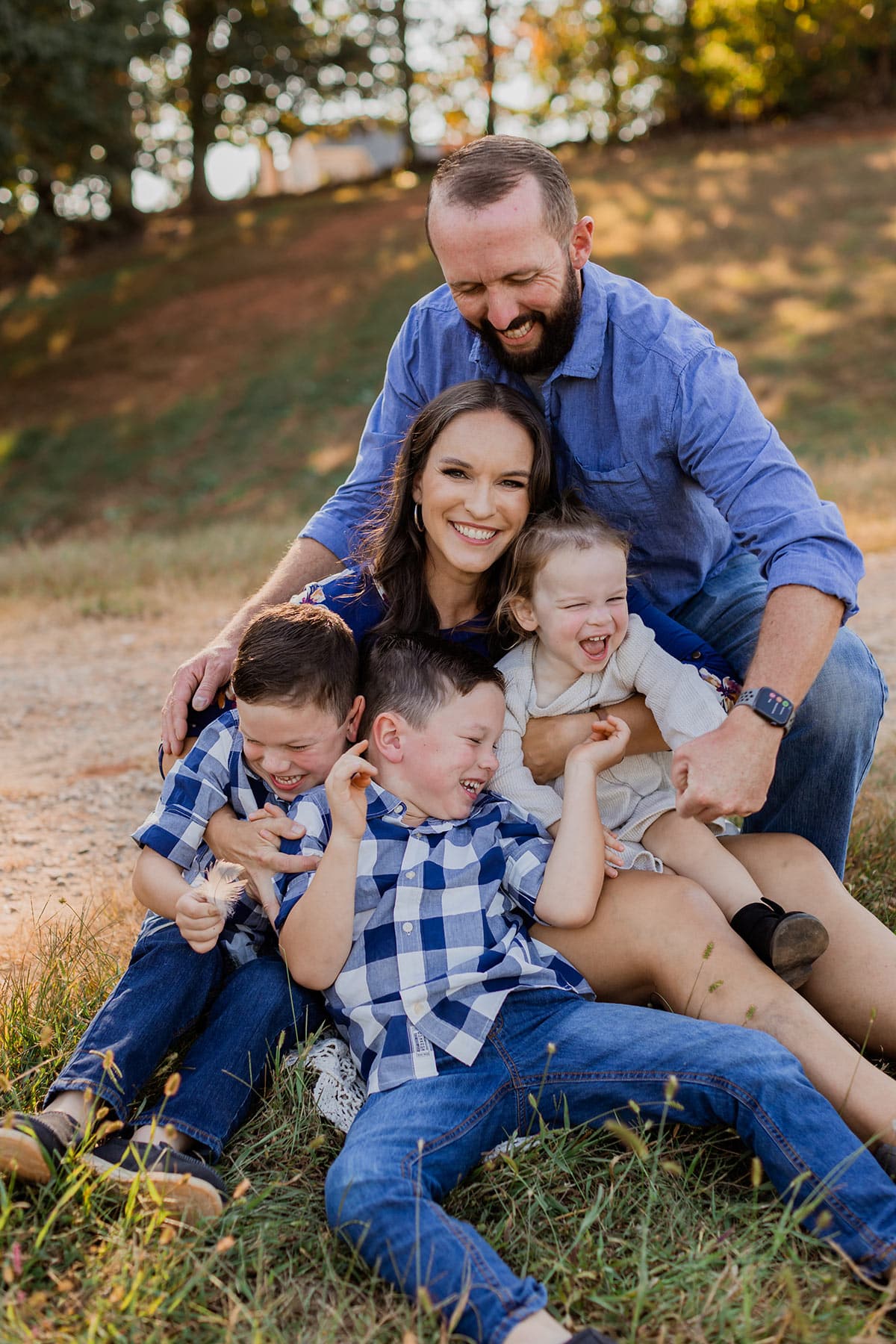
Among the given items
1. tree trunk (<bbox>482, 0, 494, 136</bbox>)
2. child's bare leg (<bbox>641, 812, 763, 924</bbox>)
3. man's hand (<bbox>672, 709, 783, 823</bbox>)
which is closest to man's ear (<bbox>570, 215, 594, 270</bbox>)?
man's hand (<bbox>672, 709, 783, 823</bbox>)

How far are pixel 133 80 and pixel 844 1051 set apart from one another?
19077 mm

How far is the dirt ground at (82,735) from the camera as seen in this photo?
362 centimetres

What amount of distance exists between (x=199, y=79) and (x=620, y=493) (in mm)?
20123

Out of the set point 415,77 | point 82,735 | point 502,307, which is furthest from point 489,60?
point 502,307

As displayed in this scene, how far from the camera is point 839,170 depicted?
1838 centimetres

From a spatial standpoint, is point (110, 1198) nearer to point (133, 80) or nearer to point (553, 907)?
point (553, 907)

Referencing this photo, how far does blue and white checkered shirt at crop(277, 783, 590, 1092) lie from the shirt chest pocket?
3.33ft

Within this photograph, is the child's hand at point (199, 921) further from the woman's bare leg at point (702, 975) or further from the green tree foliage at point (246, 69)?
the green tree foliage at point (246, 69)

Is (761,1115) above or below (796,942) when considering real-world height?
below

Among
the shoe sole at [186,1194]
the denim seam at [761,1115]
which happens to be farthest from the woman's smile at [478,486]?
the shoe sole at [186,1194]

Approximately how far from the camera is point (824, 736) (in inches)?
119

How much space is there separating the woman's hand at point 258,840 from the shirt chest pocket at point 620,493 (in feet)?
4.07

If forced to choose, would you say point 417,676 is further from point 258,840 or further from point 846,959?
point 846,959

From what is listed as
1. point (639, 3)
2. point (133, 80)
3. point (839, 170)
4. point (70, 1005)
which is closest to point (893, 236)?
point (839, 170)
